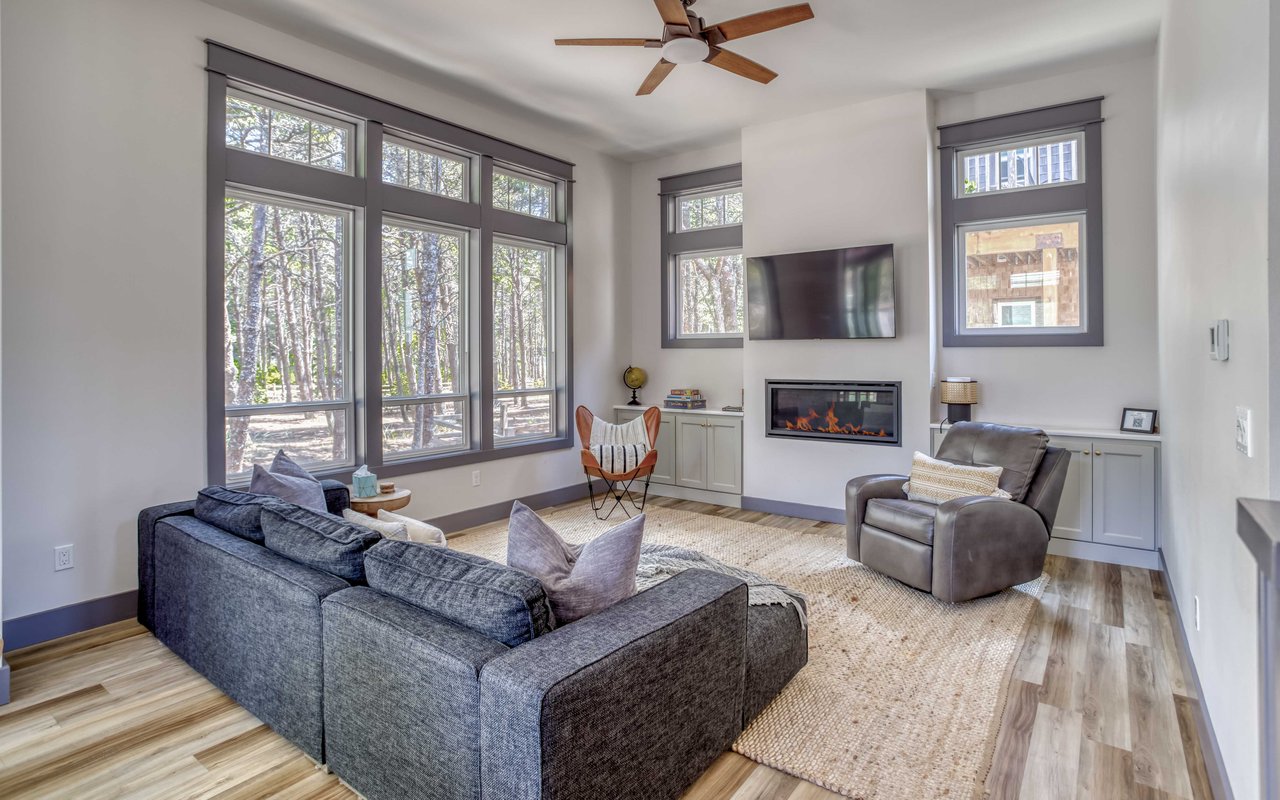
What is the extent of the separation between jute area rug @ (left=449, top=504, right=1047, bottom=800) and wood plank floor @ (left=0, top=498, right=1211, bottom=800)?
9cm

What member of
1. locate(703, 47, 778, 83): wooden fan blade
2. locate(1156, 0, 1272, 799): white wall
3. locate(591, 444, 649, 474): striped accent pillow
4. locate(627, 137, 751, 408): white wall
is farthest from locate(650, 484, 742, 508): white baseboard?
locate(703, 47, 778, 83): wooden fan blade

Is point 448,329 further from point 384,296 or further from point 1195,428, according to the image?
point 1195,428

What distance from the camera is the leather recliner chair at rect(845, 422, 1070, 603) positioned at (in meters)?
3.35

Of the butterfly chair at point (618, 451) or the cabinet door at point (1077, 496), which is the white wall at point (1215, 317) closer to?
the cabinet door at point (1077, 496)

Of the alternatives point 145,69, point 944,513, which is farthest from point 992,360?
point 145,69

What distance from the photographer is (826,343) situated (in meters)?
5.23

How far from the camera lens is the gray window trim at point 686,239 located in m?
5.97

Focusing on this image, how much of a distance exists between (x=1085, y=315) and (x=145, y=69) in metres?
5.75

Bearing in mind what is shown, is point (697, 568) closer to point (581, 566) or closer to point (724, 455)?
point (581, 566)

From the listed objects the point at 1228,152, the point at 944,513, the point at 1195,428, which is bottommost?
the point at 944,513

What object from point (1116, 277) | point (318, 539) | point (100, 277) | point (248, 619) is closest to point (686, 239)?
point (1116, 277)

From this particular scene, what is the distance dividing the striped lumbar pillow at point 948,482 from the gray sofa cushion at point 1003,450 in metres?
0.07

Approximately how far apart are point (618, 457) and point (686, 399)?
3.70 ft

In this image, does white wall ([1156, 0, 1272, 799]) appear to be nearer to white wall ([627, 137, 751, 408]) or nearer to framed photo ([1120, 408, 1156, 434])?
framed photo ([1120, 408, 1156, 434])
